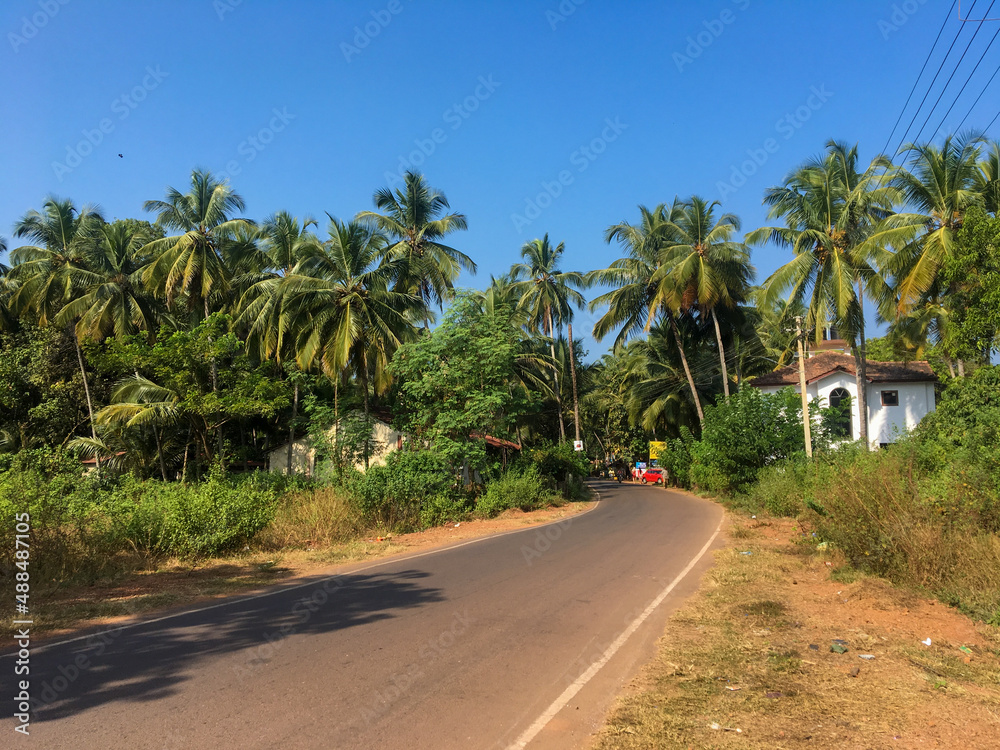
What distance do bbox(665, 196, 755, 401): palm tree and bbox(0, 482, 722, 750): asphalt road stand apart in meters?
23.4

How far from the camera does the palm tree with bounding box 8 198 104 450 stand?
1071 inches

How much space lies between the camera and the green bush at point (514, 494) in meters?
22.0

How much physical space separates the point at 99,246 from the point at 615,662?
2997 centimetres

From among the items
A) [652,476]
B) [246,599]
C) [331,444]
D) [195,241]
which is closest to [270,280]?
[195,241]

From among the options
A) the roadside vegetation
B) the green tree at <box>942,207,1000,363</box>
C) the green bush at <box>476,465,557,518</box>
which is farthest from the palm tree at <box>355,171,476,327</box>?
the green tree at <box>942,207,1000,363</box>

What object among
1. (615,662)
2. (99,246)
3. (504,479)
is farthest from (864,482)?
(99,246)

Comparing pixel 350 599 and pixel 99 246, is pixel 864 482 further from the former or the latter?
pixel 99 246

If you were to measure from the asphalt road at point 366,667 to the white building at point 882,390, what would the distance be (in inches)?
1153

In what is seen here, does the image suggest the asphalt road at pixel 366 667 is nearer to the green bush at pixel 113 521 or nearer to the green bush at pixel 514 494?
the green bush at pixel 113 521

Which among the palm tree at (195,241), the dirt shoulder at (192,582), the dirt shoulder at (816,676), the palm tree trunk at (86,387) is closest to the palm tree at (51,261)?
the palm tree trunk at (86,387)

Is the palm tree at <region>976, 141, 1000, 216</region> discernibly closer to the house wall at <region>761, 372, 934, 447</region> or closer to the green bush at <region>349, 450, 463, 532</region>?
the house wall at <region>761, 372, 934, 447</region>

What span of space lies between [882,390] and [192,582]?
3552cm

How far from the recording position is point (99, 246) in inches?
1097

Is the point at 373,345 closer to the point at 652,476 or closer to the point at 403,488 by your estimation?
the point at 403,488
